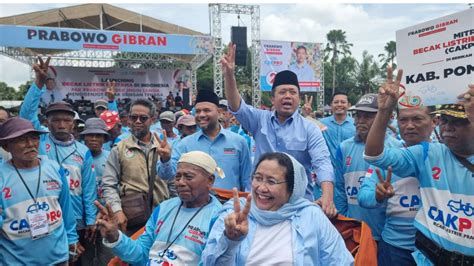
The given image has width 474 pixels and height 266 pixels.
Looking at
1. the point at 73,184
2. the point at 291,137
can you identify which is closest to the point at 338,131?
the point at 291,137

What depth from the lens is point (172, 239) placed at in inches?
110

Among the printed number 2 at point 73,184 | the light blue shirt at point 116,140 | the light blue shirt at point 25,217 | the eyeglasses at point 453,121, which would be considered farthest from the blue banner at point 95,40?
the eyeglasses at point 453,121

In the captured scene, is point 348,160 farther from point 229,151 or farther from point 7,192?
point 7,192

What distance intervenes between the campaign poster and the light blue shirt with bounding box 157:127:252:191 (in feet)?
56.4

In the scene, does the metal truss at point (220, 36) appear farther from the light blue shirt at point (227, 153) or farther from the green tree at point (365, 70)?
the green tree at point (365, 70)

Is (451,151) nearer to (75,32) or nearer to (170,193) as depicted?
(170,193)

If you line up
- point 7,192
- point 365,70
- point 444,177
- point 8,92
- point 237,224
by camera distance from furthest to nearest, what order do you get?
point 365,70
point 8,92
point 7,192
point 444,177
point 237,224

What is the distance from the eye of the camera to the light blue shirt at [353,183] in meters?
3.48

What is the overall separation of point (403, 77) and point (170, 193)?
250 centimetres

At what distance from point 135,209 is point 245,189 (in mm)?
1090

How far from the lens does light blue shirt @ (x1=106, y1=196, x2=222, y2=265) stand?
2743 mm

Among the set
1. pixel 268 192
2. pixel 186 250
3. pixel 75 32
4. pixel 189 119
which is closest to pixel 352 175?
pixel 268 192

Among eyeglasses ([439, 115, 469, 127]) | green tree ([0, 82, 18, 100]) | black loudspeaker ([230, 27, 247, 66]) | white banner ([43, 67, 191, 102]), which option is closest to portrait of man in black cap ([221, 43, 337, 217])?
eyeglasses ([439, 115, 469, 127])

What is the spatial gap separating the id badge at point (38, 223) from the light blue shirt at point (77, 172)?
90 cm
